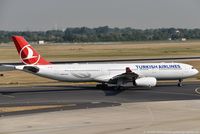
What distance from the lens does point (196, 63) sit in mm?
93812

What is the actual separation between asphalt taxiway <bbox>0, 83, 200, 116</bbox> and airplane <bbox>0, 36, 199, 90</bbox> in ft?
4.40

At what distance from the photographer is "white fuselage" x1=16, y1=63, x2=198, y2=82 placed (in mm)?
57938

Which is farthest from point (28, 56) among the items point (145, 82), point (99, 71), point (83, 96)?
point (145, 82)

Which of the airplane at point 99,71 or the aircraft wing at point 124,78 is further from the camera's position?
the aircraft wing at point 124,78

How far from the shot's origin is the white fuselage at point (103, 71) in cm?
5794

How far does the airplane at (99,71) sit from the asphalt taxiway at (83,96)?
1340 mm

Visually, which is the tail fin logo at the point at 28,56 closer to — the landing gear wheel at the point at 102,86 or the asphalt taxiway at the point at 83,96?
the asphalt taxiway at the point at 83,96

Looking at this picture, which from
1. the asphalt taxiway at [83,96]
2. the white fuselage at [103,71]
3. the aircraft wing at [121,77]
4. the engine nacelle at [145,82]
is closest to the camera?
the asphalt taxiway at [83,96]

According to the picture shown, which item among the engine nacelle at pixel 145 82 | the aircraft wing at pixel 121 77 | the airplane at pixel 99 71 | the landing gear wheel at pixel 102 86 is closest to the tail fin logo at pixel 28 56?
the airplane at pixel 99 71

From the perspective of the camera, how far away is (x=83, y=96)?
52438 mm

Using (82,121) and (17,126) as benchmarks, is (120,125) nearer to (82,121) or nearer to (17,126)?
(82,121)

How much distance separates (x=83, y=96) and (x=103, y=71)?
→ 8193 millimetres

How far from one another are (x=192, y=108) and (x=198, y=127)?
952 cm

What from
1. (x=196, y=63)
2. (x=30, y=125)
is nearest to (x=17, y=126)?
(x=30, y=125)
